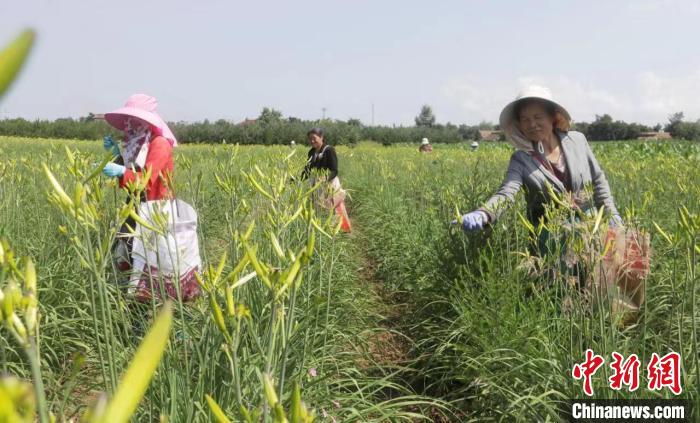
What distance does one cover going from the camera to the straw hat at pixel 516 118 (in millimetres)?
3176

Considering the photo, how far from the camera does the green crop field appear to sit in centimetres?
118

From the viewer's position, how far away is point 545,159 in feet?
10.5

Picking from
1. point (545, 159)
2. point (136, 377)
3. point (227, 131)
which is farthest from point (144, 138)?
point (227, 131)

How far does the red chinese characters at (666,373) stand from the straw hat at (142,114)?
9.37 ft

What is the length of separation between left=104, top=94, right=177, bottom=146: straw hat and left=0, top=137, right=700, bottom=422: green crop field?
12.6 inches

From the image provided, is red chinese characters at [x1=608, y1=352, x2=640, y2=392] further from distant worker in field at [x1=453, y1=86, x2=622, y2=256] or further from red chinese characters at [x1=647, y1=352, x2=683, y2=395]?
distant worker in field at [x1=453, y1=86, x2=622, y2=256]

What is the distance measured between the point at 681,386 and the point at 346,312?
1840 mm

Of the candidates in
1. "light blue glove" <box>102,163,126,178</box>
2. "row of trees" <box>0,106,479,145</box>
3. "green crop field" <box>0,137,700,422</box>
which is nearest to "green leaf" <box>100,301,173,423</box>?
"green crop field" <box>0,137,700,422</box>

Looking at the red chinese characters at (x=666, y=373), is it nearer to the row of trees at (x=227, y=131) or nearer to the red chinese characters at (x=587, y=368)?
the red chinese characters at (x=587, y=368)

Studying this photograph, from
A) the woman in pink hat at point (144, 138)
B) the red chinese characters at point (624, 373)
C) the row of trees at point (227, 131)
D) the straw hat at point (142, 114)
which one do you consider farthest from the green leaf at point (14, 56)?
the row of trees at point (227, 131)

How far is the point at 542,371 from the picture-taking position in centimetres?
240

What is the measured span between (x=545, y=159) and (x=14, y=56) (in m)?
3.28

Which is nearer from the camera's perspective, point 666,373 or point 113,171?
point 666,373

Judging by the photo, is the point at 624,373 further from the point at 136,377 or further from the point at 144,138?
the point at 144,138
